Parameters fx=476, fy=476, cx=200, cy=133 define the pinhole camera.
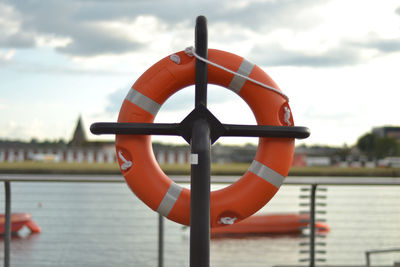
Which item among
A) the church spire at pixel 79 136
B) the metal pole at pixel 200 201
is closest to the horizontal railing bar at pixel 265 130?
the metal pole at pixel 200 201

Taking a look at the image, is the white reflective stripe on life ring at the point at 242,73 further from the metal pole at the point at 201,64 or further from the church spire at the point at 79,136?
the church spire at the point at 79,136

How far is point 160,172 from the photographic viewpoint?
1782 mm

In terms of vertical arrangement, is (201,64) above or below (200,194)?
above

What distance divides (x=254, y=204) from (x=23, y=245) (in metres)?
6.70

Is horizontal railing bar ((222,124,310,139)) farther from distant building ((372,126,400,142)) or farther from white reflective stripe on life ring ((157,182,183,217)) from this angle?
distant building ((372,126,400,142))

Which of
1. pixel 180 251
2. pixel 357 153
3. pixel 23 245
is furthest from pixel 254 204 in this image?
pixel 357 153

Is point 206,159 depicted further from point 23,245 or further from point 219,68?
point 23,245

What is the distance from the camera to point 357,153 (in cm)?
6253

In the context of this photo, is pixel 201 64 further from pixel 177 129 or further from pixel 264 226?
pixel 264 226

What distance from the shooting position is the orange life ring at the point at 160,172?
1.75m

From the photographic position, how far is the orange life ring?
175 cm

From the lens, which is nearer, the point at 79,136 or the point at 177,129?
the point at 177,129

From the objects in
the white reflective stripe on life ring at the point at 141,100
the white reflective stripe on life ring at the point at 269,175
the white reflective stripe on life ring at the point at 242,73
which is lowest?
the white reflective stripe on life ring at the point at 269,175

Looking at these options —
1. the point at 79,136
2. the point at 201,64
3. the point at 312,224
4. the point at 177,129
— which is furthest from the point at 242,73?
the point at 79,136
